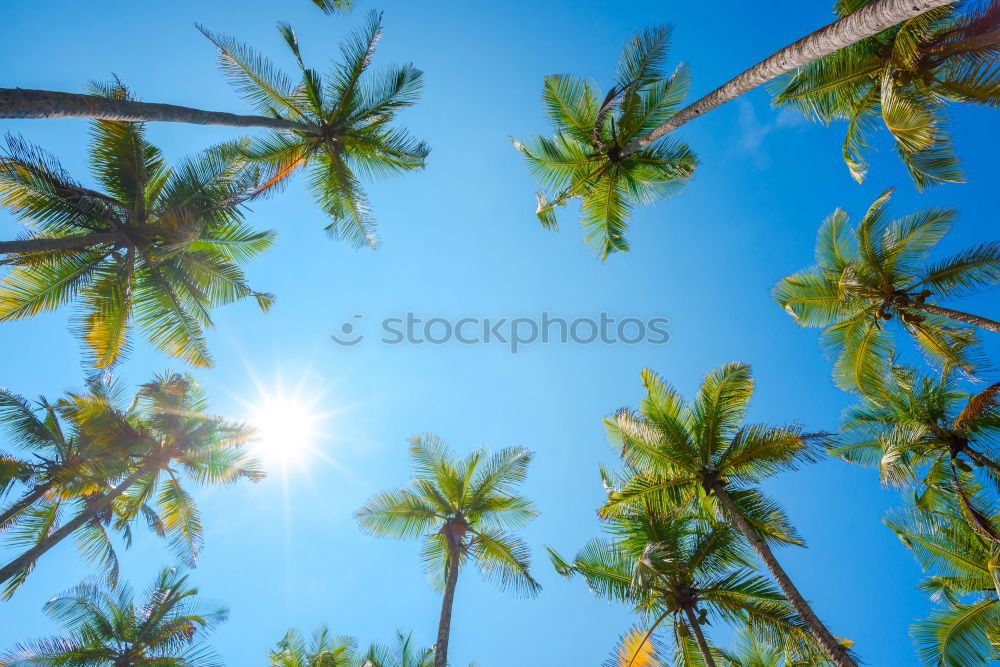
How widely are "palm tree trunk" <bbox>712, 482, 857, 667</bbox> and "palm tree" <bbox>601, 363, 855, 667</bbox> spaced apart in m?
0.06

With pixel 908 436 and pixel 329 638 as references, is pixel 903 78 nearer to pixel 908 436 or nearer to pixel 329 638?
pixel 908 436

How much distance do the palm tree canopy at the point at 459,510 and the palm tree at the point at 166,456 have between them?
611 centimetres

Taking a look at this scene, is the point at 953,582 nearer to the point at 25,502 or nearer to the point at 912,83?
the point at 912,83

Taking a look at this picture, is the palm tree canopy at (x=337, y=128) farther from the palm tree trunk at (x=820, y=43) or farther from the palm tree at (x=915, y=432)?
the palm tree at (x=915, y=432)

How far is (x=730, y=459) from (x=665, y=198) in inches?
288

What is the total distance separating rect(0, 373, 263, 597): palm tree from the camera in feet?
45.8

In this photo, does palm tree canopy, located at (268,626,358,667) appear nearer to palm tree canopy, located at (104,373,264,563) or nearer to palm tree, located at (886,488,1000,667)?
palm tree canopy, located at (104,373,264,563)

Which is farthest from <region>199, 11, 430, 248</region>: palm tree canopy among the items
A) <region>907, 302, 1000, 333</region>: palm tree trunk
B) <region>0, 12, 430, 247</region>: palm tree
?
<region>907, 302, 1000, 333</region>: palm tree trunk

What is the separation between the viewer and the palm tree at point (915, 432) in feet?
38.4

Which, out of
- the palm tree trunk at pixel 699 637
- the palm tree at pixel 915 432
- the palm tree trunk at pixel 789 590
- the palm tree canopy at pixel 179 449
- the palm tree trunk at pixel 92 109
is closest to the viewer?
the palm tree trunk at pixel 92 109

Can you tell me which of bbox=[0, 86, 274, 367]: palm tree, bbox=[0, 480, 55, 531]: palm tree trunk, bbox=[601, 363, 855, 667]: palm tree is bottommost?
bbox=[0, 480, 55, 531]: palm tree trunk

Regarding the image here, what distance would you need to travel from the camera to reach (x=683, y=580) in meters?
10.7

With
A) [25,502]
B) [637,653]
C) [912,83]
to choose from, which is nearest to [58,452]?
[25,502]

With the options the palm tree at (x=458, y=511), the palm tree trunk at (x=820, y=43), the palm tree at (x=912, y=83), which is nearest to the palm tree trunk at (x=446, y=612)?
the palm tree at (x=458, y=511)
